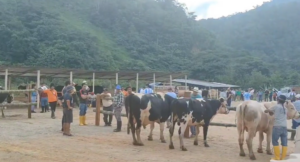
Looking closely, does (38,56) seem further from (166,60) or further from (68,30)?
(166,60)

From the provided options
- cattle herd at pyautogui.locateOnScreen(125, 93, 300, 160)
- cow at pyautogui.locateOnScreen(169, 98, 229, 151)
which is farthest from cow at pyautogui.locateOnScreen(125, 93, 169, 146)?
cow at pyautogui.locateOnScreen(169, 98, 229, 151)

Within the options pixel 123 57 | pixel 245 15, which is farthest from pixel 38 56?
pixel 245 15

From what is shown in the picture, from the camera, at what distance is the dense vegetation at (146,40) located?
51.5 m

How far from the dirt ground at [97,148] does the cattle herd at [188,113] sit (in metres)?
0.45

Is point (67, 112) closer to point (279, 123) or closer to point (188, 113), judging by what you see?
point (188, 113)

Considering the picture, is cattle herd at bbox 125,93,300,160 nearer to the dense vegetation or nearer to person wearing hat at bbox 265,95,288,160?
person wearing hat at bbox 265,95,288,160

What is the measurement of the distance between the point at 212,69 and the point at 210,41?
79.8ft

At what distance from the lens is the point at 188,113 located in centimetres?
1018

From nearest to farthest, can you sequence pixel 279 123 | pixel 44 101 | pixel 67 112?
pixel 279 123 < pixel 67 112 < pixel 44 101

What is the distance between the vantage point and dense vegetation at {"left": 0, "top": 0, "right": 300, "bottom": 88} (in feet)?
169

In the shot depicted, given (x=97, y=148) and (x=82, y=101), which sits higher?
(x=82, y=101)

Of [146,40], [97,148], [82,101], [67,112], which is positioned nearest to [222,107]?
[97,148]

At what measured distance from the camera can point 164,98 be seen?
1118 cm

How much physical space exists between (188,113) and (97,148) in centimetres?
276
